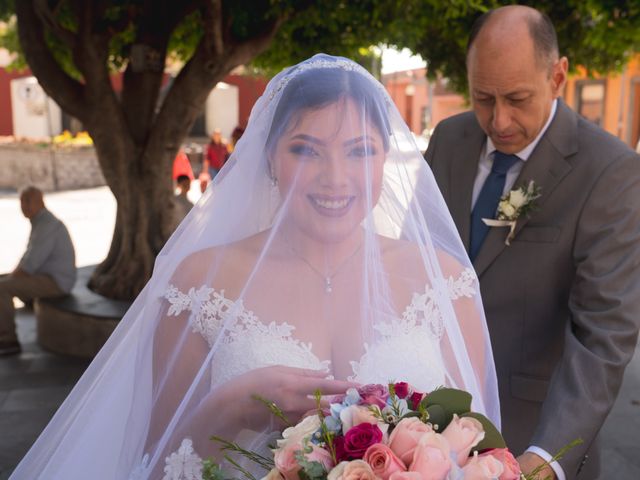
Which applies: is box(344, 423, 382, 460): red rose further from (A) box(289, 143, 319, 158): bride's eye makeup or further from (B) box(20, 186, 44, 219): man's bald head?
(B) box(20, 186, 44, 219): man's bald head

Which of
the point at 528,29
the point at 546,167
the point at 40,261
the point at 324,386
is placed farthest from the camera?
the point at 40,261

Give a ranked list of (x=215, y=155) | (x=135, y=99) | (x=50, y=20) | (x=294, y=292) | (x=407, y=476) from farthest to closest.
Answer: (x=215, y=155) → (x=135, y=99) → (x=50, y=20) → (x=294, y=292) → (x=407, y=476)

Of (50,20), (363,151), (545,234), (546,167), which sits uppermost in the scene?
(50,20)

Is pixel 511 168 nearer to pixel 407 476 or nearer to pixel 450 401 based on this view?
pixel 450 401

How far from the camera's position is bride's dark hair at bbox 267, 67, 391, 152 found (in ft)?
6.72

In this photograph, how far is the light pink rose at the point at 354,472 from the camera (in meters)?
1.19

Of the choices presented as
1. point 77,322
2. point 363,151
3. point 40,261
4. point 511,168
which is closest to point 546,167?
point 511,168

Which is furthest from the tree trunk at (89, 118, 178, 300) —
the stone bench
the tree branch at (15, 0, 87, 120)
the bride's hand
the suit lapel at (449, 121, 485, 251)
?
the bride's hand

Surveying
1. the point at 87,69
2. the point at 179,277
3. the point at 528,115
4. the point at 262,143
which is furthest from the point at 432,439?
the point at 87,69

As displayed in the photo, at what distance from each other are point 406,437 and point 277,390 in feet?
1.71

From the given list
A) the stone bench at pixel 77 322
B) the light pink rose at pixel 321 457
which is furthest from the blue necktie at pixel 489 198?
the stone bench at pixel 77 322

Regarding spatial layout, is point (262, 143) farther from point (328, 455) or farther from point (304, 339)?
point (328, 455)

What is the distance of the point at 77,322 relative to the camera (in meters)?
6.88

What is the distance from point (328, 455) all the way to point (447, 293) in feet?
3.23
